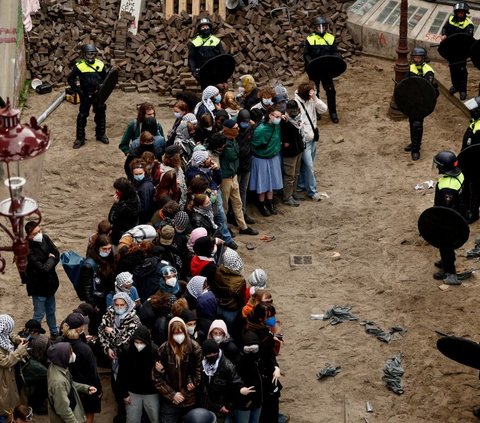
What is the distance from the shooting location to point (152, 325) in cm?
1295

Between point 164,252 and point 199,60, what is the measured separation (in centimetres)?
701

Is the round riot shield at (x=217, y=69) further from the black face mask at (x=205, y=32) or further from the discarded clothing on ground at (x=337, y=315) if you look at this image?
the discarded clothing on ground at (x=337, y=315)

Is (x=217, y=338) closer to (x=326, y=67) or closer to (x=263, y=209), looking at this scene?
(x=263, y=209)

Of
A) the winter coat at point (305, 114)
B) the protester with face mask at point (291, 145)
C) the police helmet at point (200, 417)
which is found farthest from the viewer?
the winter coat at point (305, 114)

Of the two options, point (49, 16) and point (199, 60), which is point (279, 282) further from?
point (49, 16)

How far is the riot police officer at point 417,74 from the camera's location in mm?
19516

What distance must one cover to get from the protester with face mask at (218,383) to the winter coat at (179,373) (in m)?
0.09

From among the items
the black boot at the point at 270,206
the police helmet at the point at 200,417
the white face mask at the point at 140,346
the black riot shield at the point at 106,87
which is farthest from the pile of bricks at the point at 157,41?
the police helmet at the point at 200,417

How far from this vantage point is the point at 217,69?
1983 cm

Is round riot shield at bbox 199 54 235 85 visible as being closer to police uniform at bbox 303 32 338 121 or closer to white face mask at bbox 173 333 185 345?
police uniform at bbox 303 32 338 121

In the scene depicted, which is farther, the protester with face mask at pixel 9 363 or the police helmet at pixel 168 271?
the police helmet at pixel 168 271

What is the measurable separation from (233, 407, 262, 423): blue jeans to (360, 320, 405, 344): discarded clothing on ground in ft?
9.22

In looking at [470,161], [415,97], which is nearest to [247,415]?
[470,161]

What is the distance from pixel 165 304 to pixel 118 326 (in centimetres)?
61
